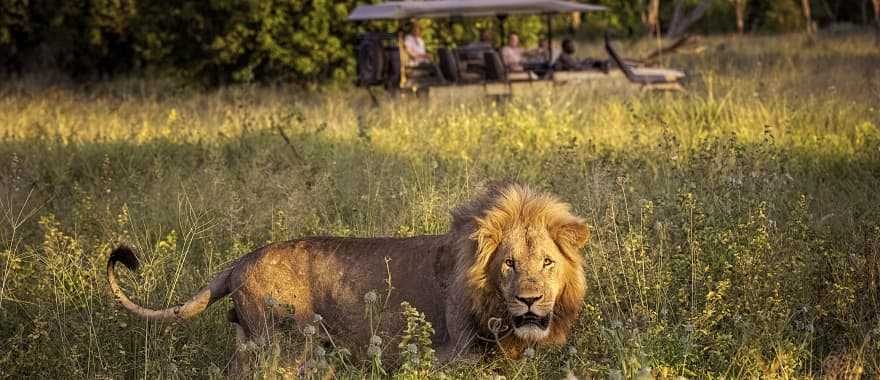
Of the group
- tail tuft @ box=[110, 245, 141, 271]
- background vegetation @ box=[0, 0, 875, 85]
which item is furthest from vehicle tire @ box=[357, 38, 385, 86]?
tail tuft @ box=[110, 245, 141, 271]

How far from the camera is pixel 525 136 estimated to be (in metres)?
10.4

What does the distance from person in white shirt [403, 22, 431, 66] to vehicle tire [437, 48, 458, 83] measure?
55.8 inches

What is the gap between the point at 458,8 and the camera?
17.2 metres

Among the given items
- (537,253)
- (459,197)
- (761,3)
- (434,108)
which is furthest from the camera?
(761,3)

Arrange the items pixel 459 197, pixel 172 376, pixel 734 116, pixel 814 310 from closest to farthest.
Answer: pixel 172 376
pixel 814 310
pixel 459 197
pixel 734 116

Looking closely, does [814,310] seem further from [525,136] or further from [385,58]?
[385,58]

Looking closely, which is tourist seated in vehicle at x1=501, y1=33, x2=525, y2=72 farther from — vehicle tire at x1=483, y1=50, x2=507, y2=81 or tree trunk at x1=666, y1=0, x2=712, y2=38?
tree trunk at x1=666, y1=0, x2=712, y2=38

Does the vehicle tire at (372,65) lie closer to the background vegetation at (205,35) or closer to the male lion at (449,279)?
the background vegetation at (205,35)

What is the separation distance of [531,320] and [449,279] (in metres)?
0.53

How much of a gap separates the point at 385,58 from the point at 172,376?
12428 millimetres

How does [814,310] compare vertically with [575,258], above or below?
below

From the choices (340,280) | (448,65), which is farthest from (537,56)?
(340,280)

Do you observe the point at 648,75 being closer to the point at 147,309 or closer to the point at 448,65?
the point at 448,65

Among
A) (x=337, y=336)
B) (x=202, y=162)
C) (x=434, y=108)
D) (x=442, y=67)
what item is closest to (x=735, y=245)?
(x=337, y=336)
